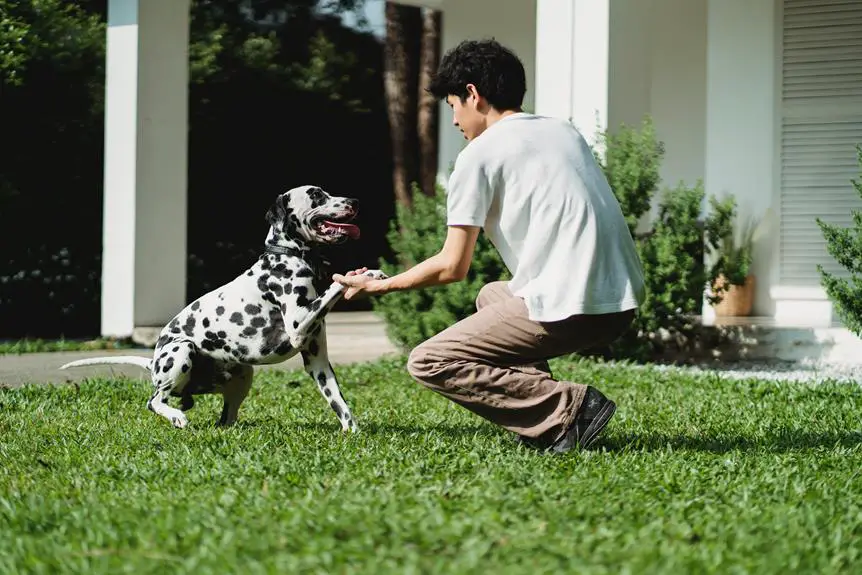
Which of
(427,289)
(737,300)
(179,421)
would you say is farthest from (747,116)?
(179,421)

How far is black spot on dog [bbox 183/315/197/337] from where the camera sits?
19.4 feet

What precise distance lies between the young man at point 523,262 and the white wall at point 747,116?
5.72 m

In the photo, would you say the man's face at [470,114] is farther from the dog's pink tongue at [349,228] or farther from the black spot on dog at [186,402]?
the black spot on dog at [186,402]

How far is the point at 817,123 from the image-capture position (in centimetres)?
1048

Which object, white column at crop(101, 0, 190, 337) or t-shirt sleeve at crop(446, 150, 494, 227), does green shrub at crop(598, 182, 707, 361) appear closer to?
t-shirt sleeve at crop(446, 150, 494, 227)

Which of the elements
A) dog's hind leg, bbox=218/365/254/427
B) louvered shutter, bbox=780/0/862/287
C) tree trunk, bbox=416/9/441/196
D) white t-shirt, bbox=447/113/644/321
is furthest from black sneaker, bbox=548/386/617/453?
tree trunk, bbox=416/9/441/196

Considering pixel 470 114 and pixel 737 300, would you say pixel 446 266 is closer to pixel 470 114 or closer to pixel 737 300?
pixel 470 114

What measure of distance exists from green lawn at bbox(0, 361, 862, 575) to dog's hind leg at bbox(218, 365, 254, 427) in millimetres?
138

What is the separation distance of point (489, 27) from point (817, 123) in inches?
196

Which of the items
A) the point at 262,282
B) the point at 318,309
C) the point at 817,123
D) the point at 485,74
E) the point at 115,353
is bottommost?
the point at 115,353

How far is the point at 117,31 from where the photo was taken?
11484mm

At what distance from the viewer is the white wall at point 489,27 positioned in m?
14.0

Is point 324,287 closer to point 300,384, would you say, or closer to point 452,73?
point 452,73

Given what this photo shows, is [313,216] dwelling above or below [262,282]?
above
